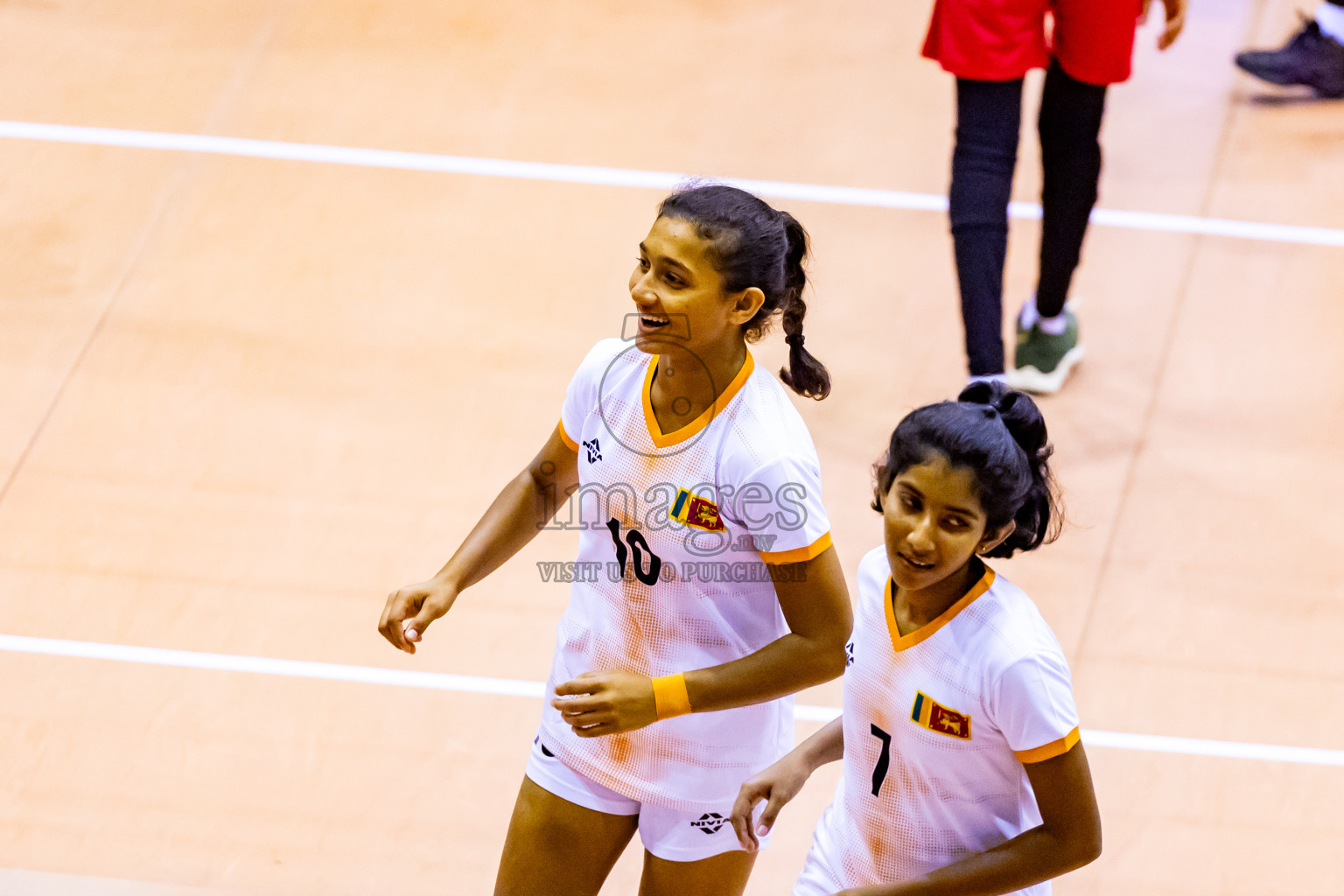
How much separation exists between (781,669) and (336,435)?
7.08 ft

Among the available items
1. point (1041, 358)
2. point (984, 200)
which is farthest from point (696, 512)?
point (1041, 358)

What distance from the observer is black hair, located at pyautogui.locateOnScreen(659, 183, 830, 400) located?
202 cm

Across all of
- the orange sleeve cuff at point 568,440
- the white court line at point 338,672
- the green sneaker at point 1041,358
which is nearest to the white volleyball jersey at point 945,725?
the orange sleeve cuff at point 568,440

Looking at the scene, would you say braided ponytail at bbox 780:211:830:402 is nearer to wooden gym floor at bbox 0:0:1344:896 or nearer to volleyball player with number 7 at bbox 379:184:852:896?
volleyball player with number 7 at bbox 379:184:852:896

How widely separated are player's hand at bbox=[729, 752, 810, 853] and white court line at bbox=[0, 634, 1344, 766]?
125 centimetres

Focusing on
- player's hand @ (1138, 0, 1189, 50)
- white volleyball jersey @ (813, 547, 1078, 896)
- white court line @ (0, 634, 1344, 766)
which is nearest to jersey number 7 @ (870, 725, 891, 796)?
white volleyball jersey @ (813, 547, 1078, 896)

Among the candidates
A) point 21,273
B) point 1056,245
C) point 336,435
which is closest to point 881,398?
point 1056,245

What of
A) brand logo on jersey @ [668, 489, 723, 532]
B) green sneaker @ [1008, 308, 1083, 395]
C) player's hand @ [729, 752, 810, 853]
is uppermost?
brand logo on jersey @ [668, 489, 723, 532]

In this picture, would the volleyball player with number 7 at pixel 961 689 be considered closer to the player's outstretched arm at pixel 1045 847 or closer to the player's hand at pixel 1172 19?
the player's outstretched arm at pixel 1045 847

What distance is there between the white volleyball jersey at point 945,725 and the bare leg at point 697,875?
259 mm

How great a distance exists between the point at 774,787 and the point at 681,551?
0.35 meters

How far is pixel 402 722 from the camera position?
322 cm

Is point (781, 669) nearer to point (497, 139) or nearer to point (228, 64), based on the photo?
point (497, 139)

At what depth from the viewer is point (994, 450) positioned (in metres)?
1.80
